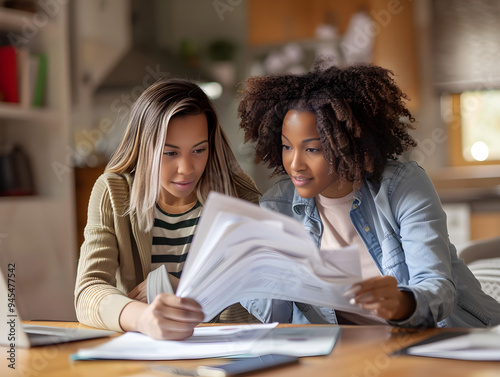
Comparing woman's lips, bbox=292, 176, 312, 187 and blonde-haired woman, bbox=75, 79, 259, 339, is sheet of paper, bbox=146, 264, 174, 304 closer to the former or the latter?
blonde-haired woman, bbox=75, 79, 259, 339

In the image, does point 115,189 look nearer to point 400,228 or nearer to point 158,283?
point 158,283

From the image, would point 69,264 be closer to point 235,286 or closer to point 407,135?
point 235,286

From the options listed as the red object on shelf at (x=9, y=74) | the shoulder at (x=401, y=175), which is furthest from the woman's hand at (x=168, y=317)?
the red object on shelf at (x=9, y=74)

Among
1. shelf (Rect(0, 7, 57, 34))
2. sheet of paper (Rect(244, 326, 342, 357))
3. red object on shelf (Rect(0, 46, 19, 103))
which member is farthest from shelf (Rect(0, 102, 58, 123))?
sheet of paper (Rect(244, 326, 342, 357))

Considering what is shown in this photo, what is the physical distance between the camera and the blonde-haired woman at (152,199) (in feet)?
1.67

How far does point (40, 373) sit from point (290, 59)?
2.51 m

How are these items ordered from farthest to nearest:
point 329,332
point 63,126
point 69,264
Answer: point 63,126, point 69,264, point 329,332

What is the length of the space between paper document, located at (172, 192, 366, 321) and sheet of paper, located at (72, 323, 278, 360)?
3 centimetres

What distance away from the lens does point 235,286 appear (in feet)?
1.56

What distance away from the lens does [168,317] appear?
0.48m

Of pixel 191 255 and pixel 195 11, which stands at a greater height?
pixel 195 11

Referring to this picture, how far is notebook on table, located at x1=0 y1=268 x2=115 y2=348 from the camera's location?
517 mm

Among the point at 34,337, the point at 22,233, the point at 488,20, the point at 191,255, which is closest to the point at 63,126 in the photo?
the point at 22,233

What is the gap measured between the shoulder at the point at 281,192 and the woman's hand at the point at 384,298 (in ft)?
0.37
